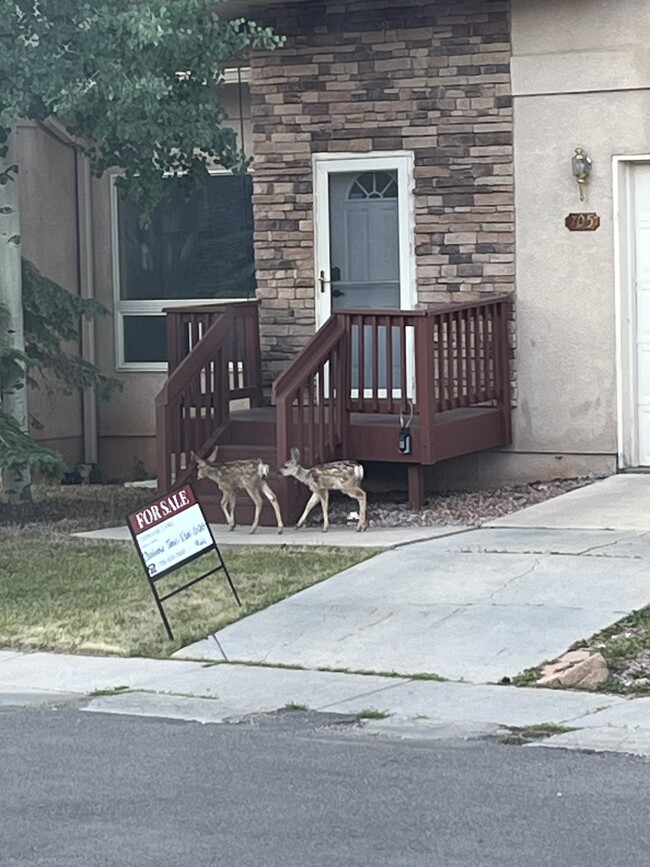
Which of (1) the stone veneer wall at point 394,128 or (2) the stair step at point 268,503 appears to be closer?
(2) the stair step at point 268,503

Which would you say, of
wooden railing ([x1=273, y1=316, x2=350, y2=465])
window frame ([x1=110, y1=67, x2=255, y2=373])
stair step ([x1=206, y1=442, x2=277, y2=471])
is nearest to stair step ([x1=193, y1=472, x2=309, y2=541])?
wooden railing ([x1=273, y1=316, x2=350, y2=465])

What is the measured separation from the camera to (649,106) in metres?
13.6

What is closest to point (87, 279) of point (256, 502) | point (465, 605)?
point (256, 502)

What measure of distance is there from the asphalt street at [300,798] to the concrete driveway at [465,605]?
1.22 m

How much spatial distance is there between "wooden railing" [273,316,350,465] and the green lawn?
1112 millimetres

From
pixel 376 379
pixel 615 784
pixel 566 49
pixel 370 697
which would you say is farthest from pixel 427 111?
pixel 615 784

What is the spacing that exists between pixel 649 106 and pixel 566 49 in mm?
819

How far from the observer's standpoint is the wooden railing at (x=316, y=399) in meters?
12.7

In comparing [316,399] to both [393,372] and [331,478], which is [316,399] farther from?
[331,478]

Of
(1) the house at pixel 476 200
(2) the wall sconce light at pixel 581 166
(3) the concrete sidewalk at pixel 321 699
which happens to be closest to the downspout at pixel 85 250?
(1) the house at pixel 476 200

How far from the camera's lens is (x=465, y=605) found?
10016 millimetres

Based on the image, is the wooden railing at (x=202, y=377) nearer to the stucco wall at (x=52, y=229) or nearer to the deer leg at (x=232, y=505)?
the deer leg at (x=232, y=505)

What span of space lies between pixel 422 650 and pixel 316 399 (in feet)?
14.5

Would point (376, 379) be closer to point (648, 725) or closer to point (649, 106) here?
point (649, 106)
